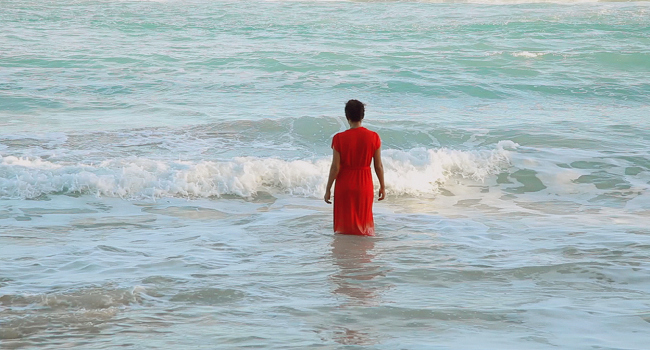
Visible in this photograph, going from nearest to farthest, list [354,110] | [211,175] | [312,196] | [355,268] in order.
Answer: [355,268], [354,110], [312,196], [211,175]

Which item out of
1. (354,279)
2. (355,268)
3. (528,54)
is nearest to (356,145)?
(355,268)

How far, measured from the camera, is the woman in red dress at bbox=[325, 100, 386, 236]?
6305 mm

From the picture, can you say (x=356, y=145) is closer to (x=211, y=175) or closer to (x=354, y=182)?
(x=354, y=182)

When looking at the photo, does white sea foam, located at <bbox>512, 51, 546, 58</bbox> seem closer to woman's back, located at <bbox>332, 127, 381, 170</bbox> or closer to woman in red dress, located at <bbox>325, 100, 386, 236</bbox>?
woman in red dress, located at <bbox>325, 100, 386, 236</bbox>

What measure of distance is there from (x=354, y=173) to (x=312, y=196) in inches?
103

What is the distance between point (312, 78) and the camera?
17.5 meters

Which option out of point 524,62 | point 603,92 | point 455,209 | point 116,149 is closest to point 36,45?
point 116,149

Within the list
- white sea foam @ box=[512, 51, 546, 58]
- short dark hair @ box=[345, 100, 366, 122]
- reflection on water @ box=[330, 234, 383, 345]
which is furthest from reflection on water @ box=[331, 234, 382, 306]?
white sea foam @ box=[512, 51, 546, 58]

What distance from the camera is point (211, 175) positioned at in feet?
30.6

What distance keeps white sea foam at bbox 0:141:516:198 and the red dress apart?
240 cm

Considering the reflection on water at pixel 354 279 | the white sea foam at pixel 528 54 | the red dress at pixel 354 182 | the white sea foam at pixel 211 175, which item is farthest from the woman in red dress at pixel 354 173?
the white sea foam at pixel 528 54

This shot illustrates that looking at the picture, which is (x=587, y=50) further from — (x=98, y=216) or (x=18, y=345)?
(x=18, y=345)

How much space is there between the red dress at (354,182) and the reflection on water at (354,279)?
12 centimetres

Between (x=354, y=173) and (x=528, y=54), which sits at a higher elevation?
(x=528, y=54)
